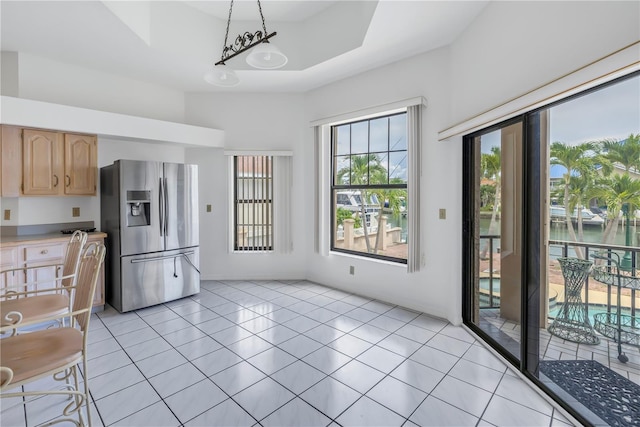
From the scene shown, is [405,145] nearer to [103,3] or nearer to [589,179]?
[589,179]

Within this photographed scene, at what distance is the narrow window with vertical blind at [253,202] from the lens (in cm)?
485

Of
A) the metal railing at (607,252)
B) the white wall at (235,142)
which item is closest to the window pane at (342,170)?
the white wall at (235,142)

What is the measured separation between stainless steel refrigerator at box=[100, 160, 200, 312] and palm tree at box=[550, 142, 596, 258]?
12.8ft

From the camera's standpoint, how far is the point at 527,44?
2.10 metres

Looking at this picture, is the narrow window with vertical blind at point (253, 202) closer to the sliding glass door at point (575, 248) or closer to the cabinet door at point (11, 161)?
the cabinet door at point (11, 161)

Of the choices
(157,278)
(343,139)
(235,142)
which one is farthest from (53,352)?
(343,139)

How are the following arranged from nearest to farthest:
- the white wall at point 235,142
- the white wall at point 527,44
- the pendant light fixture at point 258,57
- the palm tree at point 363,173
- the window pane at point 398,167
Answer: the white wall at point 527,44
the pendant light fixture at point 258,57
the window pane at point 398,167
the palm tree at point 363,173
the white wall at point 235,142

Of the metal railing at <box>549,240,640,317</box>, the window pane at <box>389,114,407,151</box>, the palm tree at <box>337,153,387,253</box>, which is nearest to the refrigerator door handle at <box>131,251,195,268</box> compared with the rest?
the palm tree at <box>337,153,387,253</box>

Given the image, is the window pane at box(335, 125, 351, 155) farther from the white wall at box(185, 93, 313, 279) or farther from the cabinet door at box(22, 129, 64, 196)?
the cabinet door at box(22, 129, 64, 196)

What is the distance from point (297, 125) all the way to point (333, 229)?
5.58ft

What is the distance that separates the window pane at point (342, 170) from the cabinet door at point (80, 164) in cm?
311

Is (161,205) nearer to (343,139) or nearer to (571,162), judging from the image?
(343,139)

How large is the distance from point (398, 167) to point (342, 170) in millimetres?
902

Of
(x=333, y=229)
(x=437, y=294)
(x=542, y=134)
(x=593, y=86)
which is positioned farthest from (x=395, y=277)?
(x=593, y=86)
